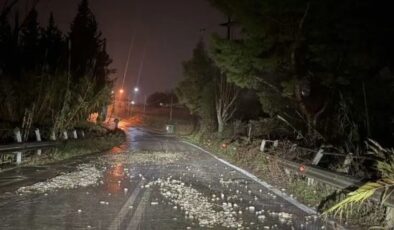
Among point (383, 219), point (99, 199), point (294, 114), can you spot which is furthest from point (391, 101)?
point (99, 199)

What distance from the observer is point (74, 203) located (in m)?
10.8

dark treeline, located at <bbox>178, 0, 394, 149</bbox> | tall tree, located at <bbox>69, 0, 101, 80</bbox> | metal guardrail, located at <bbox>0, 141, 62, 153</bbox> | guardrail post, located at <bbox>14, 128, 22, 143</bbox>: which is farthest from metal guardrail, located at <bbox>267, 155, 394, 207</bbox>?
tall tree, located at <bbox>69, 0, 101, 80</bbox>

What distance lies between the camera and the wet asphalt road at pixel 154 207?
890 centimetres

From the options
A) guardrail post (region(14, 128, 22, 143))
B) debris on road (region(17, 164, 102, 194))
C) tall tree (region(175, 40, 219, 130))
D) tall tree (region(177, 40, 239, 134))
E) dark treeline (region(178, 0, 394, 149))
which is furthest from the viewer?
tall tree (region(175, 40, 219, 130))

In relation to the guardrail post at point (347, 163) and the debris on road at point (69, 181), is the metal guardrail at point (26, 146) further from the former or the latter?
the guardrail post at point (347, 163)

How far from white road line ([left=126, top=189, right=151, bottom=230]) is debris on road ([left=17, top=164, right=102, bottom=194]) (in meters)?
2.53

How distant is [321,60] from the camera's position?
791 inches

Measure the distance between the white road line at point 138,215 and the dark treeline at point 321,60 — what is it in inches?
237

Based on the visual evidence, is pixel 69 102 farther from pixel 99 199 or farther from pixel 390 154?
pixel 390 154

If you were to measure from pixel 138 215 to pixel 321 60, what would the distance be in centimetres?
1280

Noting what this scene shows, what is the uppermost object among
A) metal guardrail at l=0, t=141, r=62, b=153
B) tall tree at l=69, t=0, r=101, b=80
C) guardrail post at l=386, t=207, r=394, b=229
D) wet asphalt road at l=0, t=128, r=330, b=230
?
tall tree at l=69, t=0, r=101, b=80

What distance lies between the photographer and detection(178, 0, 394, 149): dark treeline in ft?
52.9

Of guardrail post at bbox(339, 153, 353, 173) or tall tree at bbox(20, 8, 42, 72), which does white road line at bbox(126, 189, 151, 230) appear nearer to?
guardrail post at bbox(339, 153, 353, 173)

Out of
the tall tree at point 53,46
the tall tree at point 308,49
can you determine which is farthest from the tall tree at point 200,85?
the tall tree at point 308,49
